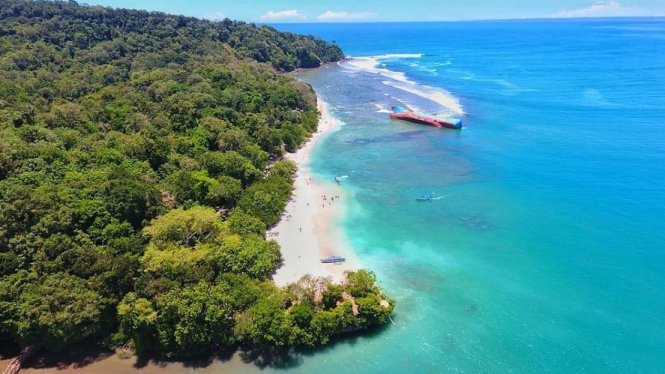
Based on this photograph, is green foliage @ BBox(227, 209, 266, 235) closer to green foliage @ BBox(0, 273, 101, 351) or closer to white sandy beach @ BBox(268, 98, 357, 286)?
white sandy beach @ BBox(268, 98, 357, 286)

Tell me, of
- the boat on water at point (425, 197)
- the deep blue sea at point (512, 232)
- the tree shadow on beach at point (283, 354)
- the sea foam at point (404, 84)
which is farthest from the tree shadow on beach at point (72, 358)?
the sea foam at point (404, 84)

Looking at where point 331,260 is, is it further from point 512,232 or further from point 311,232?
point 512,232

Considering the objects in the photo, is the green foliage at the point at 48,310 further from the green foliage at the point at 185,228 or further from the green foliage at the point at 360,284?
the green foliage at the point at 360,284

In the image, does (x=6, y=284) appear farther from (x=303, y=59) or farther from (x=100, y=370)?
(x=303, y=59)

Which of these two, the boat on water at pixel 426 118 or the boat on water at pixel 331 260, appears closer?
the boat on water at pixel 331 260

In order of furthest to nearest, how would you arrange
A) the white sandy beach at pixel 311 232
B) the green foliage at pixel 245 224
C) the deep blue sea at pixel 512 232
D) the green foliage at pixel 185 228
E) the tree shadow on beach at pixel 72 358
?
the green foliage at pixel 245 224 → the white sandy beach at pixel 311 232 → the green foliage at pixel 185 228 → the deep blue sea at pixel 512 232 → the tree shadow on beach at pixel 72 358

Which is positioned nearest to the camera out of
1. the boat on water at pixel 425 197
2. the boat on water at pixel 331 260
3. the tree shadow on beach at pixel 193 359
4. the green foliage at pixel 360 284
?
the tree shadow on beach at pixel 193 359

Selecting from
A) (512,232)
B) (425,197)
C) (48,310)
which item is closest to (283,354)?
(48,310)
